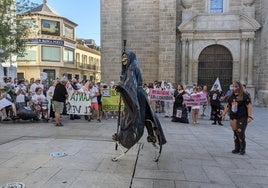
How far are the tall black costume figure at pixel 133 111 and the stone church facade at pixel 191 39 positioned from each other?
14165mm

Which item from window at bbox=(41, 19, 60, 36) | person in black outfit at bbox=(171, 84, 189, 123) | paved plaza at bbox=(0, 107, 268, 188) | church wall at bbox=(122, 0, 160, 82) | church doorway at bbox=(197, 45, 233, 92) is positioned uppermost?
window at bbox=(41, 19, 60, 36)

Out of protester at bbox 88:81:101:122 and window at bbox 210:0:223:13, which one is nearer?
protester at bbox 88:81:101:122

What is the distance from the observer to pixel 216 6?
20.2 meters

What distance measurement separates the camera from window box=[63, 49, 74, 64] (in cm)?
4772

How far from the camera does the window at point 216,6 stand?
2008cm

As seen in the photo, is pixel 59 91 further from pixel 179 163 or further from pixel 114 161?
pixel 179 163

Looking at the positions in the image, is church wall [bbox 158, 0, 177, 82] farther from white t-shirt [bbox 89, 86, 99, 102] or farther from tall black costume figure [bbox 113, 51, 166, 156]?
tall black costume figure [bbox 113, 51, 166, 156]

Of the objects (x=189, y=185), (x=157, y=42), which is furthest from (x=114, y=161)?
(x=157, y=42)

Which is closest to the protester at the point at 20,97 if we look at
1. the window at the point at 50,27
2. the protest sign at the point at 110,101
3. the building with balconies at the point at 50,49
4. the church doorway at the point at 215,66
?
the protest sign at the point at 110,101

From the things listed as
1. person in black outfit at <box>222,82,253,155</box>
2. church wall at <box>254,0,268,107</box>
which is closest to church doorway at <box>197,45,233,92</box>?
church wall at <box>254,0,268,107</box>

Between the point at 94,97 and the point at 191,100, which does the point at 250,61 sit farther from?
the point at 94,97

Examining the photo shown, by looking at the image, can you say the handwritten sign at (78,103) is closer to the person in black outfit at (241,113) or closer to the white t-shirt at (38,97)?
the white t-shirt at (38,97)

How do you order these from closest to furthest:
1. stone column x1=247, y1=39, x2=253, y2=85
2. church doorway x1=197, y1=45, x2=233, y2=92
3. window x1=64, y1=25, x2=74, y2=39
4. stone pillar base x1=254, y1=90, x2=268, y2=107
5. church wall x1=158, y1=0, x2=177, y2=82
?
stone pillar base x1=254, y1=90, x2=268, y2=107 → stone column x1=247, y1=39, x2=253, y2=85 → church wall x1=158, y1=0, x2=177, y2=82 → church doorway x1=197, y1=45, x2=233, y2=92 → window x1=64, y1=25, x2=74, y2=39

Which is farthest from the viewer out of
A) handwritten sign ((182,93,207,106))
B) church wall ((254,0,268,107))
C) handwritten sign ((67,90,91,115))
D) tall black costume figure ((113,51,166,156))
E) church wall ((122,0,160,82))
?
church wall ((122,0,160,82))
